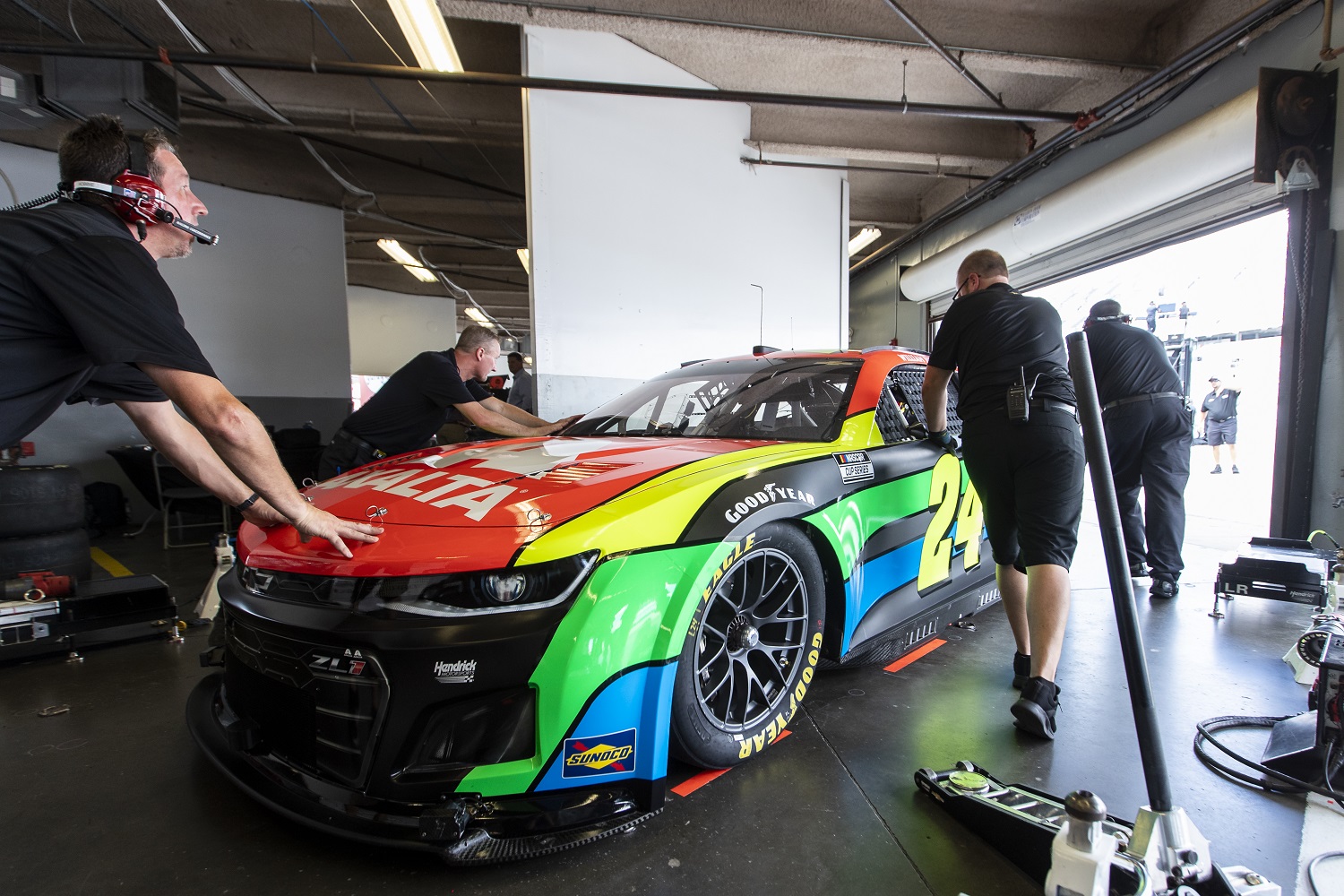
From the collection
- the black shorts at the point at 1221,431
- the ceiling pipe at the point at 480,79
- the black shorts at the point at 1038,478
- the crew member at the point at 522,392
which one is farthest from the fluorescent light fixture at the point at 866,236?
the black shorts at the point at 1038,478

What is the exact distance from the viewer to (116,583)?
2.99 m

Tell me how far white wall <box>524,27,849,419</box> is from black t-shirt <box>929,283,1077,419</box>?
3.28m

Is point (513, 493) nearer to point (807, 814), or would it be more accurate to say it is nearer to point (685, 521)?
point (685, 521)

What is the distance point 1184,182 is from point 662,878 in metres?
5.59

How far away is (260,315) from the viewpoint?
302 inches

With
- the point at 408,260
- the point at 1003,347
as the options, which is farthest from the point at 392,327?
the point at 1003,347

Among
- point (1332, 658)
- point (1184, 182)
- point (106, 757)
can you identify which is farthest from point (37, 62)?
point (1184, 182)

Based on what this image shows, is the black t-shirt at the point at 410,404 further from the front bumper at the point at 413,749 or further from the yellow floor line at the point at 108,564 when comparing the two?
the yellow floor line at the point at 108,564

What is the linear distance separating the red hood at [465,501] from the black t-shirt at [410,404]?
119 centimetres

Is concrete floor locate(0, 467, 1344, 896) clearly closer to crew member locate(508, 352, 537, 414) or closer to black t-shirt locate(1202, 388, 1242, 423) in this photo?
crew member locate(508, 352, 537, 414)

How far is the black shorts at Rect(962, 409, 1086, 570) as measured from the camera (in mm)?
2078

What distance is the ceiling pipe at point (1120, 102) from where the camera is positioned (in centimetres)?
406

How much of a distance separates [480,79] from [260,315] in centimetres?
494

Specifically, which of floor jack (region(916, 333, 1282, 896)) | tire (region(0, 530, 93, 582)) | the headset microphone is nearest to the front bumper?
floor jack (region(916, 333, 1282, 896))
